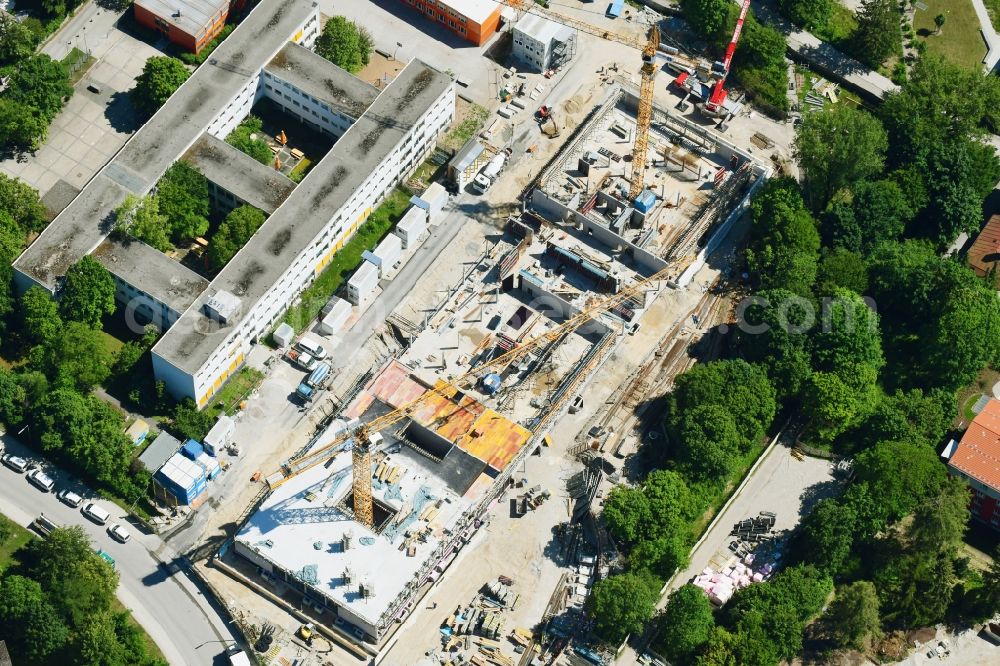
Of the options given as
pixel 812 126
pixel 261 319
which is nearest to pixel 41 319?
pixel 261 319

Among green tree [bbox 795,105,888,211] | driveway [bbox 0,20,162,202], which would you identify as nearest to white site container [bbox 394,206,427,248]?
driveway [bbox 0,20,162,202]

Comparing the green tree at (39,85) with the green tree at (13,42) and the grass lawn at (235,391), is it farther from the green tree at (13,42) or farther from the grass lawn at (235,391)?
the grass lawn at (235,391)

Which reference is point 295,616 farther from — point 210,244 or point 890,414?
point 890,414

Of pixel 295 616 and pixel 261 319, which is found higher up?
pixel 261 319

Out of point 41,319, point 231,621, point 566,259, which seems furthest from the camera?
point 566,259

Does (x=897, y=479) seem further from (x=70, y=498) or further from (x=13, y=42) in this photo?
(x=13, y=42)

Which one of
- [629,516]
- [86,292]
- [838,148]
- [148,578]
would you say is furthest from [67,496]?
[838,148]
